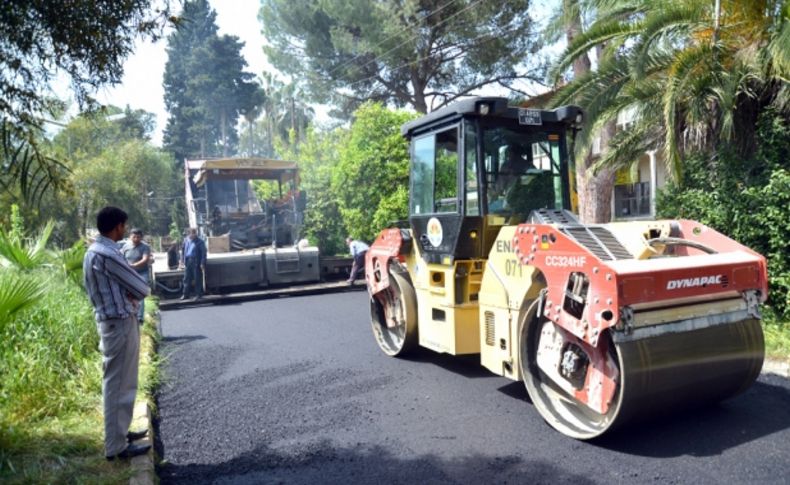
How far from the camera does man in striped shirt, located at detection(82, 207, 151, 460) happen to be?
3650 millimetres

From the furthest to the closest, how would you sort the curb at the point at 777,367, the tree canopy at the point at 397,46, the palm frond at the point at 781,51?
the tree canopy at the point at 397,46, the palm frond at the point at 781,51, the curb at the point at 777,367

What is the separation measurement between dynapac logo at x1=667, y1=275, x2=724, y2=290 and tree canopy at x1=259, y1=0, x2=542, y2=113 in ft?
47.0

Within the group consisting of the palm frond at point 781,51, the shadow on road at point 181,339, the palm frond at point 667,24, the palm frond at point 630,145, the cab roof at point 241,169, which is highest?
the palm frond at point 667,24

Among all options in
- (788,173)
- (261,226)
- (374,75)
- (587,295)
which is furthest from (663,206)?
(374,75)

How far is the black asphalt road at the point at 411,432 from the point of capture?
11.8 feet

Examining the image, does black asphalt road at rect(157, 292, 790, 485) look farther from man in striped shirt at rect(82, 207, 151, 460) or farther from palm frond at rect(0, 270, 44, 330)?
palm frond at rect(0, 270, 44, 330)

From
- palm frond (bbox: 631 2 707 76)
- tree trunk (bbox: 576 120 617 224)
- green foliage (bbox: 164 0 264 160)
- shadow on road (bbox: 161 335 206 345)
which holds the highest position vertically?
green foliage (bbox: 164 0 264 160)

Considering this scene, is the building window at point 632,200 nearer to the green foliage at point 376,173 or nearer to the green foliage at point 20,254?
the green foliage at point 376,173

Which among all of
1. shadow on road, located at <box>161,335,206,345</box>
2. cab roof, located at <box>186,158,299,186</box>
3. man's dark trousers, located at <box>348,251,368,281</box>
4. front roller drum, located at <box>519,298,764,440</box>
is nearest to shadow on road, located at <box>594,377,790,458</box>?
front roller drum, located at <box>519,298,764,440</box>

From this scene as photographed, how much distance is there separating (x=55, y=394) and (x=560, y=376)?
3901 millimetres

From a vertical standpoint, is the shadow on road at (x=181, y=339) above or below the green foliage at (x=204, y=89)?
below

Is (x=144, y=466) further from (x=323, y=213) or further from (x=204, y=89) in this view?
(x=204, y=89)

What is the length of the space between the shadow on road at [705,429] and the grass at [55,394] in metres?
3.16

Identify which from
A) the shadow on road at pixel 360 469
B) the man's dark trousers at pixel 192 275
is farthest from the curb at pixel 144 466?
the man's dark trousers at pixel 192 275
